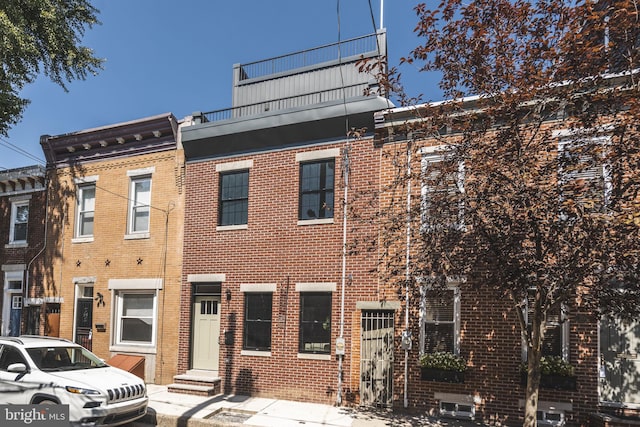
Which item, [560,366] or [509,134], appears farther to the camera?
[560,366]

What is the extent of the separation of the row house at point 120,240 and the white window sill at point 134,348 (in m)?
0.03

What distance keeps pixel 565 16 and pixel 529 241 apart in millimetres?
3388

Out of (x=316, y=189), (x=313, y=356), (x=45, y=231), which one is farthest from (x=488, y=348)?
(x=45, y=231)

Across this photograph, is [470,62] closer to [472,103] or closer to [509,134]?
[509,134]

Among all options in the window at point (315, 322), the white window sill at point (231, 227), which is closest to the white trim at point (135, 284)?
the white window sill at point (231, 227)

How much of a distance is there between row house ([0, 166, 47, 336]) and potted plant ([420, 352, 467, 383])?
12263 mm

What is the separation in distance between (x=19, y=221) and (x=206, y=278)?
8655mm

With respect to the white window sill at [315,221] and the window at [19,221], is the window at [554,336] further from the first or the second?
the window at [19,221]

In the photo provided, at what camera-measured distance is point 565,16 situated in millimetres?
6910

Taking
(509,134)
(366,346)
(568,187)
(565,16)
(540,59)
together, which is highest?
(565,16)

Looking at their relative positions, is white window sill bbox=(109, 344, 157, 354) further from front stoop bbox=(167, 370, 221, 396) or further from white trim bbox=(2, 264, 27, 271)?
white trim bbox=(2, 264, 27, 271)

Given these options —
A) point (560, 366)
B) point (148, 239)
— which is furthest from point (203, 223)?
point (560, 366)

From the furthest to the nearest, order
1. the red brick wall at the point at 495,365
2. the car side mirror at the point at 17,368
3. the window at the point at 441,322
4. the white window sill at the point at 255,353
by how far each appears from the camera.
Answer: the white window sill at the point at 255,353
the window at the point at 441,322
the red brick wall at the point at 495,365
the car side mirror at the point at 17,368

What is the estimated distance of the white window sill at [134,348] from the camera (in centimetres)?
1345
